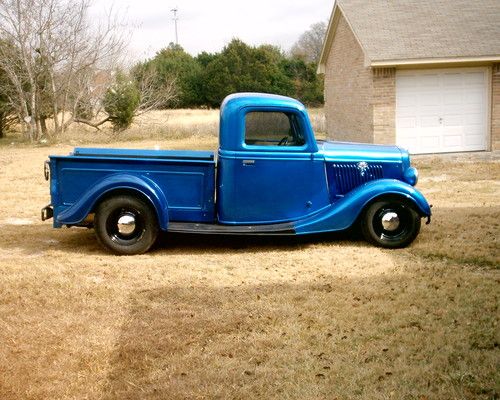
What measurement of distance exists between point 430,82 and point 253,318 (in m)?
12.9

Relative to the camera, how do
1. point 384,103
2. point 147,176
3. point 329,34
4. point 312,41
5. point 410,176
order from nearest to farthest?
point 147,176, point 410,176, point 384,103, point 329,34, point 312,41

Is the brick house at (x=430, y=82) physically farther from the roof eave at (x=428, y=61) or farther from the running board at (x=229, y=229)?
the running board at (x=229, y=229)

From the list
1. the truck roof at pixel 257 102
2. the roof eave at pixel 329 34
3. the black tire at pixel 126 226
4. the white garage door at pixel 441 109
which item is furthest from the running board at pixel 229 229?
the roof eave at pixel 329 34

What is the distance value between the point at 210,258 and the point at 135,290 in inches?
55.6

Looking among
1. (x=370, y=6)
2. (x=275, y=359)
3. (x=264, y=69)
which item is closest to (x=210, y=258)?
(x=275, y=359)

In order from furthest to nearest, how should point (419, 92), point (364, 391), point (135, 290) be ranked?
1. point (419, 92)
2. point (135, 290)
3. point (364, 391)

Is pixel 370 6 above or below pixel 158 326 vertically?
above

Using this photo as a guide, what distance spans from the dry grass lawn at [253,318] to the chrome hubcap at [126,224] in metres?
0.41

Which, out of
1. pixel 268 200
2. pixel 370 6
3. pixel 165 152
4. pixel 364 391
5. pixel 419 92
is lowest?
pixel 364 391

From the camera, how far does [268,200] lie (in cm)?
738

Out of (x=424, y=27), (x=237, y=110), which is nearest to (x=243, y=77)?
(x=424, y=27)

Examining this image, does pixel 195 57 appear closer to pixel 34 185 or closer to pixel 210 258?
pixel 34 185

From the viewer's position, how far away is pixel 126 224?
7.25m

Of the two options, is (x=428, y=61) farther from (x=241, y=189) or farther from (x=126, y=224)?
(x=126, y=224)
